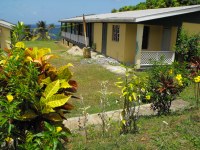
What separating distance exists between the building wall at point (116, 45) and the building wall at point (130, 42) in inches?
8.7

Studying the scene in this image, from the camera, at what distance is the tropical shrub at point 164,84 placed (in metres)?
5.66

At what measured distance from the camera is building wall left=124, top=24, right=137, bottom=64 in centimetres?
1552

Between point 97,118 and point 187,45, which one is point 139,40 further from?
point 97,118

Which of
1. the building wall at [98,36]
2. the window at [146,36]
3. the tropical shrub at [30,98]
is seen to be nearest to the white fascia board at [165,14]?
the window at [146,36]

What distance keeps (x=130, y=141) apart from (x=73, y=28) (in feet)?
89.5

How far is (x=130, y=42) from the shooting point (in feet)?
51.6

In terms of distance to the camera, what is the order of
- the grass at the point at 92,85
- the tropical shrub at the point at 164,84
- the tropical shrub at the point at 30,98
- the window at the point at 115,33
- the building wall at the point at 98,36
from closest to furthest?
the tropical shrub at the point at 30,98, the tropical shrub at the point at 164,84, the grass at the point at 92,85, the window at the point at 115,33, the building wall at the point at 98,36

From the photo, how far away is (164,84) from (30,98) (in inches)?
153

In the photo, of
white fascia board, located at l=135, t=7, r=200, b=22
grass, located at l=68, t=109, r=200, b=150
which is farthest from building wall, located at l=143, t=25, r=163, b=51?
grass, located at l=68, t=109, r=200, b=150

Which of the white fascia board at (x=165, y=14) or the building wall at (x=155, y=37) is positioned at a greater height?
the white fascia board at (x=165, y=14)

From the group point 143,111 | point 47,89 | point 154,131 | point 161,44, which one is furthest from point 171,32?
point 47,89

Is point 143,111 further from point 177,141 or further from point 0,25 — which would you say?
point 0,25

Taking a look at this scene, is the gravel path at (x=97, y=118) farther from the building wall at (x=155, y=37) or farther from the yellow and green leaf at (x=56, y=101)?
the building wall at (x=155, y=37)

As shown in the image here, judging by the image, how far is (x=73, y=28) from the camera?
30.0m
